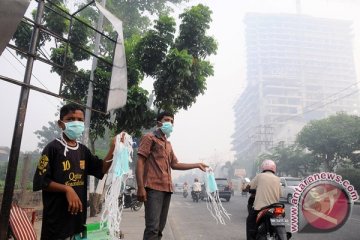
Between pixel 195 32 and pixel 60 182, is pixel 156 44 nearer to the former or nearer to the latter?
pixel 195 32

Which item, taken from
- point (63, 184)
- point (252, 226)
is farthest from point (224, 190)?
point (63, 184)

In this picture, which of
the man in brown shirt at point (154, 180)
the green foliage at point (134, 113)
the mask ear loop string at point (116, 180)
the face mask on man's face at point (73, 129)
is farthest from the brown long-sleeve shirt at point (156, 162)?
the green foliage at point (134, 113)

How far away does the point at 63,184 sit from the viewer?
103 inches

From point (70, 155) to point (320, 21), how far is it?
597 ft

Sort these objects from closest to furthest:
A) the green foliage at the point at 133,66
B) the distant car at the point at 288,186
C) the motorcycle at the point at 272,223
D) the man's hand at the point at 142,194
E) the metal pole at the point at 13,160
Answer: the man's hand at the point at 142,194 → the metal pole at the point at 13,160 → the motorcycle at the point at 272,223 → the green foliage at the point at 133,66 → the distant car at the point at 288,186

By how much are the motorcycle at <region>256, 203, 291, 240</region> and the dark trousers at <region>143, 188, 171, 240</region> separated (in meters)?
1.83

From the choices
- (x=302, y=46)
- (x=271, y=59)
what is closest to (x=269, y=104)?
(x=271, y=59)

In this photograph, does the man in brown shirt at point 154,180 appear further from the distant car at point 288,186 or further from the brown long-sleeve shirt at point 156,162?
the distant car at point 288,186

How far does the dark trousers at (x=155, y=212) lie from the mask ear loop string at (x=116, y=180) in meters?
0.34

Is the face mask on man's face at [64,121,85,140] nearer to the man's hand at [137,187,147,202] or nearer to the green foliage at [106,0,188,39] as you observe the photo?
the man's hand at [137,187,147,202]

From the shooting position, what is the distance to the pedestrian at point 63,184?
253cm

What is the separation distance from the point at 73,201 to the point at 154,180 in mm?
1292

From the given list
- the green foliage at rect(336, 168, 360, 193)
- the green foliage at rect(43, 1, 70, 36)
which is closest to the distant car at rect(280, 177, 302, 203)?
the green foliage at rect(336, 168, 360, 193)

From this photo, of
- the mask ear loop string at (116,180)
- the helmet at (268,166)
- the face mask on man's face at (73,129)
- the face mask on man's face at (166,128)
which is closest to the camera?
the face mask on man's face at (73,129)
